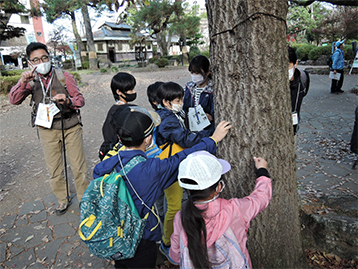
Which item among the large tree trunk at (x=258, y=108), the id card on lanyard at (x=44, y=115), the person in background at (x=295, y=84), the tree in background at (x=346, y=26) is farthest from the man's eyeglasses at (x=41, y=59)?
the tree in background at (x=346, y=26)

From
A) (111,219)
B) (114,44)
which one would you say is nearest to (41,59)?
(111,219)

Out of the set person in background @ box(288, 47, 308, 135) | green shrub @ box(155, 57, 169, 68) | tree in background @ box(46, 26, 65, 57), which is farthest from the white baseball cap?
tree in background @ box(46, 26, 65, 57)

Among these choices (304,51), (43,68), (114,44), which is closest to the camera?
(43,68)

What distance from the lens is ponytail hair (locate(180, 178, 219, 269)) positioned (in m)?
1.46

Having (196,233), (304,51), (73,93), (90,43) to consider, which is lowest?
(196,233)

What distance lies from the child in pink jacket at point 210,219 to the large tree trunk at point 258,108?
39 cm

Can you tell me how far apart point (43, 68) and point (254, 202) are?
2709mm

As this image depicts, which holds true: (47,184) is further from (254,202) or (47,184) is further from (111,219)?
(254,202)

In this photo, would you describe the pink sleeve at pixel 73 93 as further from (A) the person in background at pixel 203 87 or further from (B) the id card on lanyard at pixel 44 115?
(A) the person in background at pixel 203 87

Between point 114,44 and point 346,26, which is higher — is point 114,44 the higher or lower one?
the higher one

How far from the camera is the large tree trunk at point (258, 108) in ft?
5.69

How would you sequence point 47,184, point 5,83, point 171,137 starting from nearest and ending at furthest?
point 171,137 → point 47,184 → point 5,83

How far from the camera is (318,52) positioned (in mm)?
18188

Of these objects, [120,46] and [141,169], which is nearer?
[141,169]
